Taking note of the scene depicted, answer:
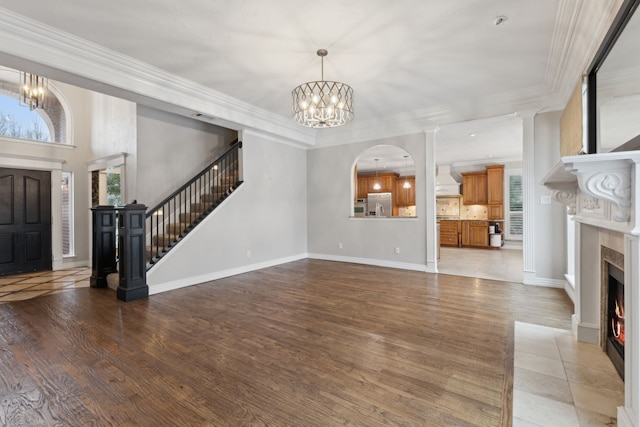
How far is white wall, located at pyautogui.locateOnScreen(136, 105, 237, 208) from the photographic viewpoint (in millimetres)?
5496

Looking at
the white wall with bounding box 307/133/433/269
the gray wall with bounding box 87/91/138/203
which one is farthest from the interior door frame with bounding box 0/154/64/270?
the white wall with bounding box 307/133/433/269

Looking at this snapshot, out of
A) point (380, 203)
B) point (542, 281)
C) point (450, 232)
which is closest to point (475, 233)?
point (450, 232)

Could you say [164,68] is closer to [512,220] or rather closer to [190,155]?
[190,155]

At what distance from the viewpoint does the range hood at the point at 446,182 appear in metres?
9.96

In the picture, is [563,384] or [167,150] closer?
[563,384]

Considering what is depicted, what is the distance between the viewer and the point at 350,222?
260 inches

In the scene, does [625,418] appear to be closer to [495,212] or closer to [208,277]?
[208,277]

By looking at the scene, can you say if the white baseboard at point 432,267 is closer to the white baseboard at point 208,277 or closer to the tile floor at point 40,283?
the white baseboard at point 208,277

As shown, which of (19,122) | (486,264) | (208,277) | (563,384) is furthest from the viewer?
(486,264)

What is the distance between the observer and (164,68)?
3.92 meters

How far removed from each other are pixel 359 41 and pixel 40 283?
20.7 feet

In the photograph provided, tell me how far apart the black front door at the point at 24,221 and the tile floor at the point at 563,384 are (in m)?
8.12

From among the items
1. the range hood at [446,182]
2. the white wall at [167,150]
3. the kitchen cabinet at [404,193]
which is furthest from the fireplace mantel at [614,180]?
the kitchen cabinet at [404,193]

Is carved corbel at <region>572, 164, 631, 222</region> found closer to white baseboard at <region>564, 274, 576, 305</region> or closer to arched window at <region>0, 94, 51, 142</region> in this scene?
white baseboard at <region>564, 274, 576, 305</region>
